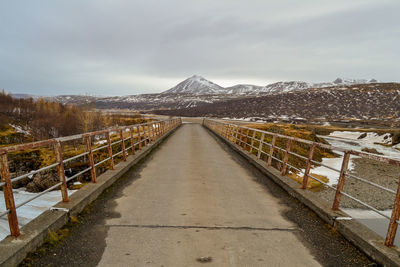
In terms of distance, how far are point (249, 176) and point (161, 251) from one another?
486 cm

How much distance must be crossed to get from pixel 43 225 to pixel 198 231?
2363 mm

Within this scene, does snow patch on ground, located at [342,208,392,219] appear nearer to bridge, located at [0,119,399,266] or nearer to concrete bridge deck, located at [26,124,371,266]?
bridge, located at [0,119,399,266]

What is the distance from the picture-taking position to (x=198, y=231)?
389 cm

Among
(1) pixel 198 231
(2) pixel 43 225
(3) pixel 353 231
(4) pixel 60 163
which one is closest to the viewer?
(2) pixel 43 225

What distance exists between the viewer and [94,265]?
298 centimetres

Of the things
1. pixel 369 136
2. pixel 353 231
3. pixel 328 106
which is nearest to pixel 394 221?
pixel 353 231

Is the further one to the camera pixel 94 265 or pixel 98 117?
pixel 98 117

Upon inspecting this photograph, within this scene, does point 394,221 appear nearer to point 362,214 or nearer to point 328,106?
point 362,214

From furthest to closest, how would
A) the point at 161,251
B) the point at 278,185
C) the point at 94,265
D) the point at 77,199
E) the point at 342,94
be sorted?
the point at 342,94 → the point at 278,185 → the point at 77,199 → the point at 161,251 → the point at 94,265

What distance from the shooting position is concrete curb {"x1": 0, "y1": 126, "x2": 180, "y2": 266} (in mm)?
2891

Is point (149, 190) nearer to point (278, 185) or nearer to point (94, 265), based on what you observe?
point (94, 265)

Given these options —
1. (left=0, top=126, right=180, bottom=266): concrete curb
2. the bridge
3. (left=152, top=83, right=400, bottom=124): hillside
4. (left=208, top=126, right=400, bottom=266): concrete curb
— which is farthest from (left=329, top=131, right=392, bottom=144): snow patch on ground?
(left=0, top=126, right=180, bottom=266): concrete curb

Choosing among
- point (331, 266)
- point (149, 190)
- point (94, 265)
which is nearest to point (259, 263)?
point (331, 266)

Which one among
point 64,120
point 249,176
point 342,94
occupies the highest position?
point 342,94
